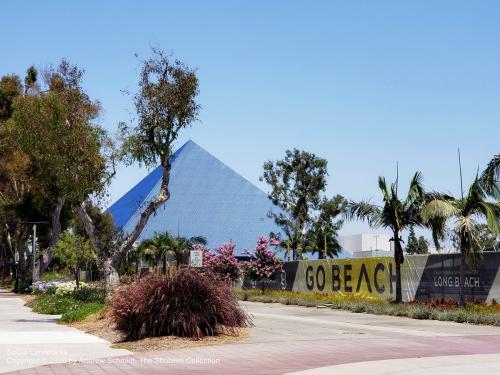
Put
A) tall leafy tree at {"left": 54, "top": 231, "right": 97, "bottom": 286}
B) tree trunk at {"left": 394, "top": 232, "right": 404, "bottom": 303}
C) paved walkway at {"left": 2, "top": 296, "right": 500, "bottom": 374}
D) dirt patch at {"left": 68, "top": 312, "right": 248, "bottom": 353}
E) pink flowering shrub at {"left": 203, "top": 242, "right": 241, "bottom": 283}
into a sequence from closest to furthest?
paved walkway at {"left": 2, "top": 296, "right": 500, "bottom": 374}, dirt patch at {"left": 68, "top": 312, "right": 248, "bottom": 353}, tree trunk at {"left": 394, "top": 232, "right": 404, "bottom": 303}, pink flowering shrub at {"left": 203, "top": 242, "right": 241, "bottom": 283}, tall leafy tree at {"left": 54, "top": 231, "right": 97, "bottom": 286}

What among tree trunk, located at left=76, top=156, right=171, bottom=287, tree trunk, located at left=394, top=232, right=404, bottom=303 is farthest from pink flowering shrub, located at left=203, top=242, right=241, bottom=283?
tree trunk, located at left=76, top=156, right=171, bottom=287

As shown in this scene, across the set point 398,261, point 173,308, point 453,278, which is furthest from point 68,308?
point 453,278

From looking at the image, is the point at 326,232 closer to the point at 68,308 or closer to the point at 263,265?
the point at 263,265

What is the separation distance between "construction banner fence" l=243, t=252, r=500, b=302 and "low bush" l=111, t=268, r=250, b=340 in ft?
42.8

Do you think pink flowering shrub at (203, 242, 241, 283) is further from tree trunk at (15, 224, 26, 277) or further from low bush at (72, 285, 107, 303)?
tree trunk at (15, 224, 26, 277)

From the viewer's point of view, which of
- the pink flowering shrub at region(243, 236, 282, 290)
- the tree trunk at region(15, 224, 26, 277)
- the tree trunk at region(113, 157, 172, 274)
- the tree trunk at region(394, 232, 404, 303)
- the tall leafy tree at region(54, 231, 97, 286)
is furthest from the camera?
the tree trunk at region(15, 224, 26, 277)

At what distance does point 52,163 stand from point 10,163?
28831mm

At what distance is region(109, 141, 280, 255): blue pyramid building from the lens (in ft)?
339

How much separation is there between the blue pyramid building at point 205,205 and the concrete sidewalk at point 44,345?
8020 centimetres

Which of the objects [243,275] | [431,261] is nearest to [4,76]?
[243,275]

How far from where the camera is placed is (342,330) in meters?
19.3

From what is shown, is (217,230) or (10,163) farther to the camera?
(217,230)

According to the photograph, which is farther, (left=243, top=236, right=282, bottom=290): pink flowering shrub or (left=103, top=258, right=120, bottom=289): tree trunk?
(left=243, top=236, right=282, bottom=290): pink flowering shrub

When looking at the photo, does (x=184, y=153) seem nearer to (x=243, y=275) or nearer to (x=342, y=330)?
(x=243, y=275)
